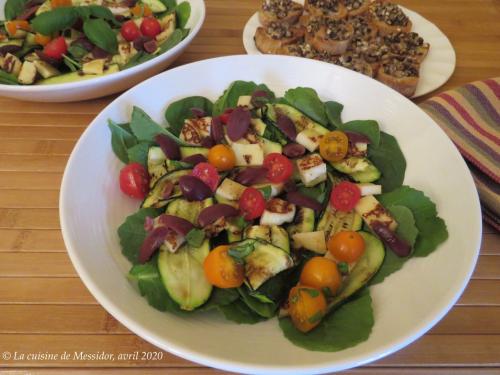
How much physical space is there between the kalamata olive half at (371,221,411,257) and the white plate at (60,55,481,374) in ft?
0.11

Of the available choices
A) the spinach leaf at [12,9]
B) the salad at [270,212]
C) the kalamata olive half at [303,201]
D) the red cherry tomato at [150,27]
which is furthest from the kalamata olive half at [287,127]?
the spinach leaf at [12,9]

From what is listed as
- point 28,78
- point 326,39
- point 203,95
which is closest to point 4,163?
point 28,78

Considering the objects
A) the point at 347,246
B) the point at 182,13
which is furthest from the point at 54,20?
the point at 347,246

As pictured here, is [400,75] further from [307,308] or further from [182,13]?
[307,308]

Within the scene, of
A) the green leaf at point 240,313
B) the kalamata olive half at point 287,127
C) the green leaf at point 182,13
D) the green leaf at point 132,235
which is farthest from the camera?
the green leaf at point 182,13

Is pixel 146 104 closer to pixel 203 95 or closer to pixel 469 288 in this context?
pixel 203 95

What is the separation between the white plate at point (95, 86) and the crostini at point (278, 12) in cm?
51

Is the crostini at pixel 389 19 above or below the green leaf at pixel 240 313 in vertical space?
above

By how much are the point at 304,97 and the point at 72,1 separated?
4.06 feet

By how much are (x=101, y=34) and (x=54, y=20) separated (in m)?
0.19

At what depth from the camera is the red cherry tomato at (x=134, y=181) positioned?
3.78 ft

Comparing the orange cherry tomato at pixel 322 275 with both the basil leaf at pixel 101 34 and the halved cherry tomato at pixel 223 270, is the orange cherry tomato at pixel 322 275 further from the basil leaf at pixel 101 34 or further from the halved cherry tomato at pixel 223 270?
the basil leaf at pixel 101 34

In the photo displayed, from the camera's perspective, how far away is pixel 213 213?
3.36 ft

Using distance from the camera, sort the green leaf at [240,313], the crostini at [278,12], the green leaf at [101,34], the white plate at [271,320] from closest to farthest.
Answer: the white plate at [271,320] → the green leaf at [240,313] → the green leaf at [101,34] → the crostini at [278,12]
